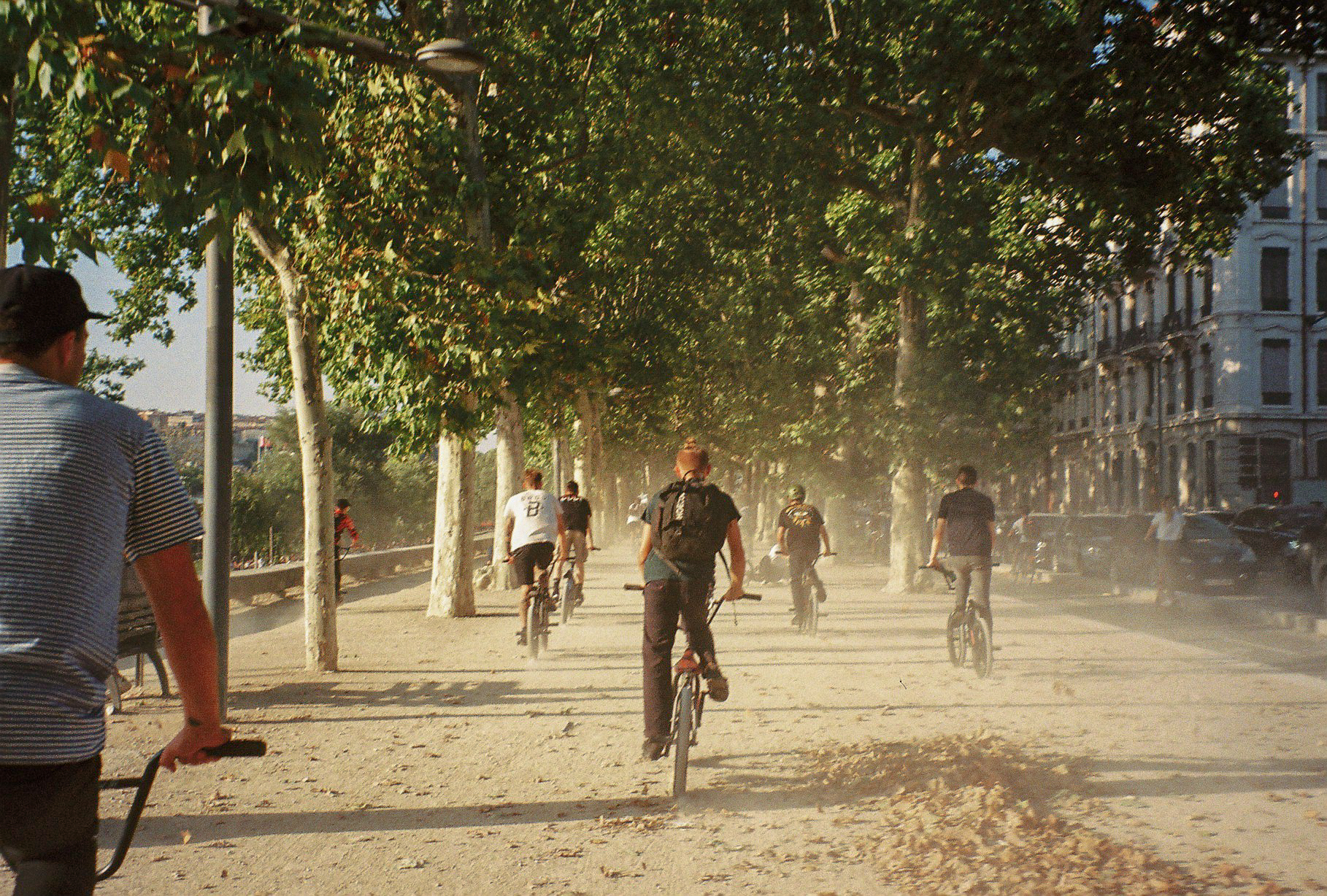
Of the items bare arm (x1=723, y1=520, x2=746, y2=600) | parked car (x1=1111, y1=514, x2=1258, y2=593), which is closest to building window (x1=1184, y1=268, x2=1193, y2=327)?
parked car (x1=1111, y1=514, x2=1258, y2=593)

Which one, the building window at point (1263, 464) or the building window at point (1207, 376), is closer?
the building window at point (1263, 464)

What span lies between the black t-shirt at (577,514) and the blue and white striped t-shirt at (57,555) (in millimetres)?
15366

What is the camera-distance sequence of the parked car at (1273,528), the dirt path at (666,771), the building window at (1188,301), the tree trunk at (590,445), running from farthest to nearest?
the building window at (1188,301), the tree trunk at (590,445), the parked car at (1273,528), the dirt path at (666,771)

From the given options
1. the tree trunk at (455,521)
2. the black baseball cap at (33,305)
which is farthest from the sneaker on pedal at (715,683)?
the tree trunk at (455,521)

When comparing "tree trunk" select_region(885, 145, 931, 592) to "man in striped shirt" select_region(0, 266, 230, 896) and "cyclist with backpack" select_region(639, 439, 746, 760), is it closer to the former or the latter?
"cyclist with backpack" select_region(639, 439, 746, 760)

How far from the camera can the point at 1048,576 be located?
31688mm

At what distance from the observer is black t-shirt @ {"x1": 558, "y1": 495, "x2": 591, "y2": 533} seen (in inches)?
714

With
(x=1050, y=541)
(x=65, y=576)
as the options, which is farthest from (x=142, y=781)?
(x=1050, y=541)

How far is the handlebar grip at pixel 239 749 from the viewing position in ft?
8.78

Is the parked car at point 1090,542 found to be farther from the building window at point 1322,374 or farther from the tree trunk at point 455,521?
the building window at point 1322,374

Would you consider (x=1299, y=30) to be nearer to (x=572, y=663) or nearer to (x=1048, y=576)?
(x=572, y=663)

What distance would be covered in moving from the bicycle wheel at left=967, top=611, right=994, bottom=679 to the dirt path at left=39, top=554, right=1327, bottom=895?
0.20 meters

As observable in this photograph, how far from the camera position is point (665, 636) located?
25.6 ft

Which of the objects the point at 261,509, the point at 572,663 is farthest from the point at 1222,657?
the point at 261,509
